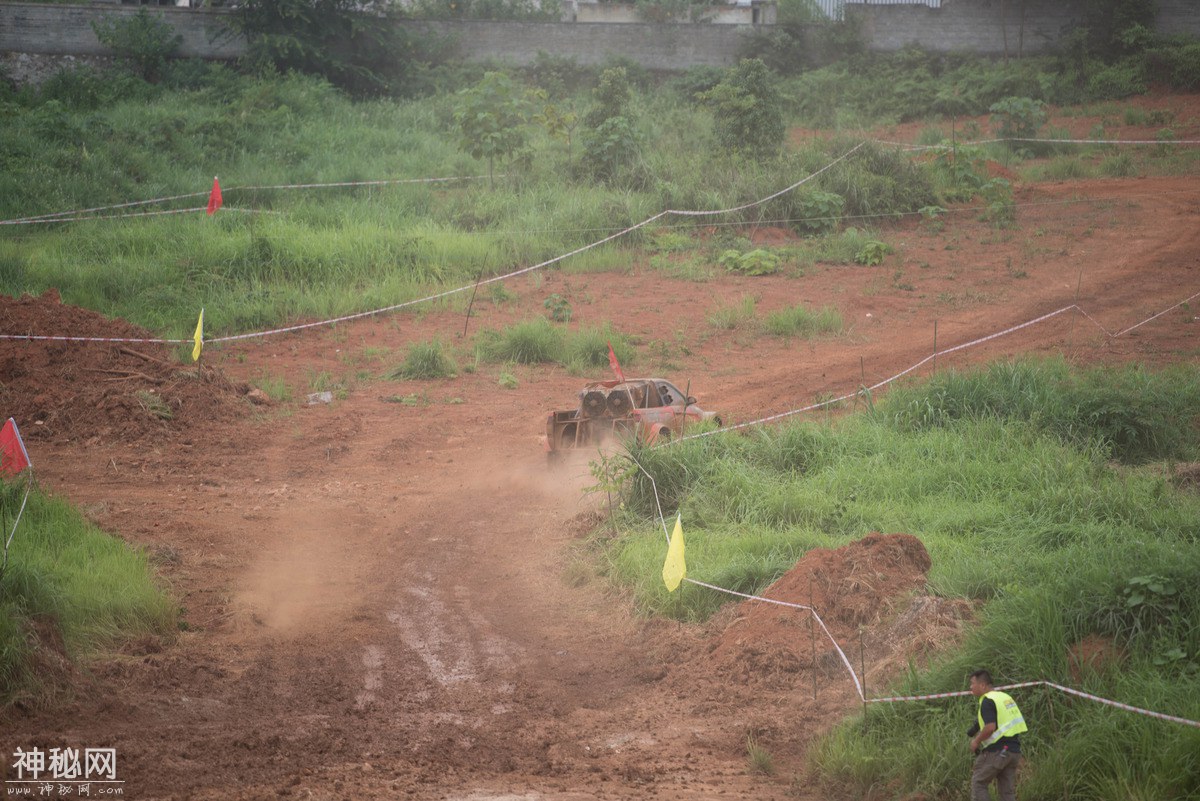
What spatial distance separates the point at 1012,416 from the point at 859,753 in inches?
260

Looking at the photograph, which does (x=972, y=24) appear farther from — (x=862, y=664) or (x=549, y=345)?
(x=862, y=664)

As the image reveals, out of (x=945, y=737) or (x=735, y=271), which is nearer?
(x=945, y=737)

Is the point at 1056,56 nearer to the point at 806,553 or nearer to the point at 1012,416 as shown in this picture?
the point at 1012,416

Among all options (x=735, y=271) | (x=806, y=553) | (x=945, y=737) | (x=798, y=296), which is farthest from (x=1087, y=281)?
(x=945, y=737)

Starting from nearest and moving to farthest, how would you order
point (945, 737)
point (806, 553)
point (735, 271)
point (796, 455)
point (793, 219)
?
1. point (945, 737)
2. point (806, 553)
3. point (796, 455)
4. point (735, 271)
5. point (793, 219)

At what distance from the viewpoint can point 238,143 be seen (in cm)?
2738

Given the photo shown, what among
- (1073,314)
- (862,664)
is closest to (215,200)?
(1073,314)

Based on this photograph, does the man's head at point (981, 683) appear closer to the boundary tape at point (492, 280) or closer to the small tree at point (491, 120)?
the boundary tape at point (492, 280)

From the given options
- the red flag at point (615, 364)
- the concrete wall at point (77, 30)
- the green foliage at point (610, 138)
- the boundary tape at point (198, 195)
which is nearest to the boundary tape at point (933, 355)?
the red flag at point (615, 364)

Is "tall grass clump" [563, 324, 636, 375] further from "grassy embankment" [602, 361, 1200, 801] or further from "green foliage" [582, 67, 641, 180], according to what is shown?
"green foliage" [582, 67, 641, 180]

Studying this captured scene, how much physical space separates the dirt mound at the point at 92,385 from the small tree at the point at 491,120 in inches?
428

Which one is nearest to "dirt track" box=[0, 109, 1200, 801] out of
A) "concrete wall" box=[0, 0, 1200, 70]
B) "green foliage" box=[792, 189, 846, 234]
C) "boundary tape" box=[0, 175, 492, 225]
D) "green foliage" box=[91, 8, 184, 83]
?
"green foliage" box=[792, 189, 846, 234]

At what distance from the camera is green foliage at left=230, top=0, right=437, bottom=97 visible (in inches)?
1262

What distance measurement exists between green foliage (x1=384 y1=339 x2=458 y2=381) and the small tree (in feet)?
28.6
